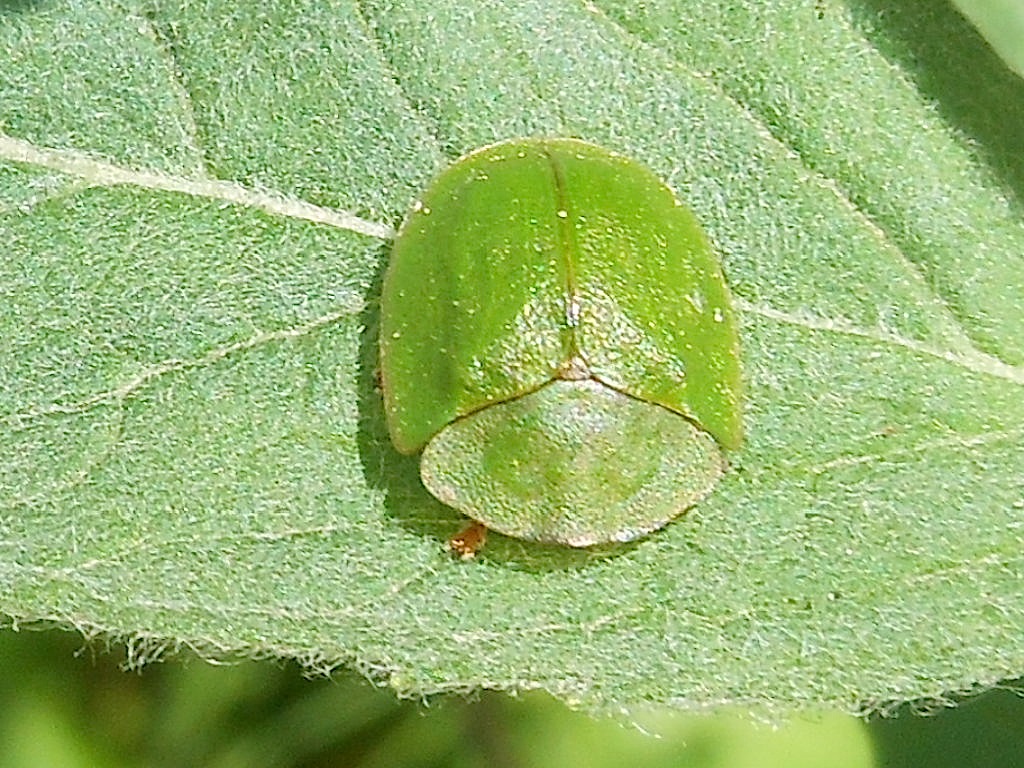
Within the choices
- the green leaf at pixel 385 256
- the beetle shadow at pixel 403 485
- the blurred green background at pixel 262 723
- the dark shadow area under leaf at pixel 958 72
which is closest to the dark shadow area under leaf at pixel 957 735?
the blurred green background at pixel 262 723

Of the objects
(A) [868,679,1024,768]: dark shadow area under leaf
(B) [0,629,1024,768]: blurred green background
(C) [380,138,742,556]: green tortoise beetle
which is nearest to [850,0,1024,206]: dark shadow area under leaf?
(C) [380,138,742,556]: green tortoise beetle

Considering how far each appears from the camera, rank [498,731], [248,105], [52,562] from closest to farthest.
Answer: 1. [52,562]
2. [248,105]
3. [498,731]

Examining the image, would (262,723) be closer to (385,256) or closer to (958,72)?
(385,256)

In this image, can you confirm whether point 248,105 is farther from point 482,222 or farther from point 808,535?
point 808,535

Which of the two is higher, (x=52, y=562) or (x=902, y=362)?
(x=902, y=362)

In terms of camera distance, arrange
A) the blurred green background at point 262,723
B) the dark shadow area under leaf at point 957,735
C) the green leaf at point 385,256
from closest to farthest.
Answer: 1. the green leaf at point 385,256
2. the dark shadow area under leaf at point 957,735
3. the blurred green background at point 262,723

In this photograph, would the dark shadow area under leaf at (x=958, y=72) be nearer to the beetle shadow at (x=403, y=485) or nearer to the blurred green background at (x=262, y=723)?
the beetle shadow at (x=403, y=485)

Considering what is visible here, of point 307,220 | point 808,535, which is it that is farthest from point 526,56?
point 808,535
